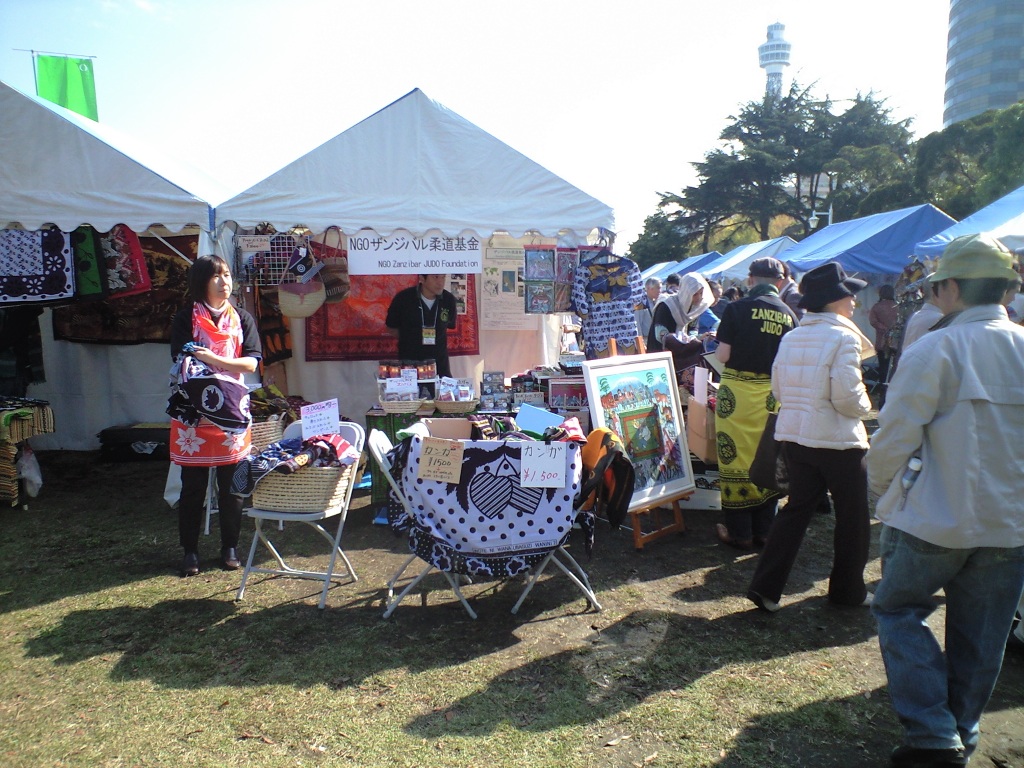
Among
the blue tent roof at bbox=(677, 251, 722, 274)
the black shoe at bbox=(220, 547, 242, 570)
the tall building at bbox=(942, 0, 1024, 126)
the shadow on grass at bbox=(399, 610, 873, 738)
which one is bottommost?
the shadow on grass at bbox=(399, 610, 873, 738)

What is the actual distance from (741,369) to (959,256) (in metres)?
2.03

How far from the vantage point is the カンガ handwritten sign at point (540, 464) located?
3.28 meters

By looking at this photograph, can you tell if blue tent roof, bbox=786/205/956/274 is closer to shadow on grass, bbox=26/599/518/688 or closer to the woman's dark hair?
the woman's dark hair

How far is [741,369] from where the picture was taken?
4.23m

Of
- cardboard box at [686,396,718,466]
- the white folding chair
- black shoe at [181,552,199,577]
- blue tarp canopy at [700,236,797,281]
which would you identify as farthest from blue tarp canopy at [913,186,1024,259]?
blue tarp canopy at [700,236,797,281]

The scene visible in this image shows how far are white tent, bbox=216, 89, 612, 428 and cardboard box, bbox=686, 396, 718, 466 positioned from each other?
1564mm

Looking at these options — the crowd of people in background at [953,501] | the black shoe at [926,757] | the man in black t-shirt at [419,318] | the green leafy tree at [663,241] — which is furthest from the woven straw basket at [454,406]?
the green leafy tree at [663,241]

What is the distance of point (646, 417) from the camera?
458 cm

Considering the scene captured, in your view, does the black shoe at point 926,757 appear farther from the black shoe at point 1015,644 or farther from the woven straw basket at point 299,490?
the woven straw basket at point 299,490

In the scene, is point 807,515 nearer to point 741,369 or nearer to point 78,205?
point 741,369

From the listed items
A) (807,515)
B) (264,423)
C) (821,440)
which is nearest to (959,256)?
(821,440)

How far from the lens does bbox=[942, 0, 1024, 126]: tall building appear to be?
75.5 metres

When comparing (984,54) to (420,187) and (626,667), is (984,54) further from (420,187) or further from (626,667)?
(626,667)

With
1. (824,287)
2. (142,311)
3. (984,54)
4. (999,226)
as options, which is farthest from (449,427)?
(984,54)
